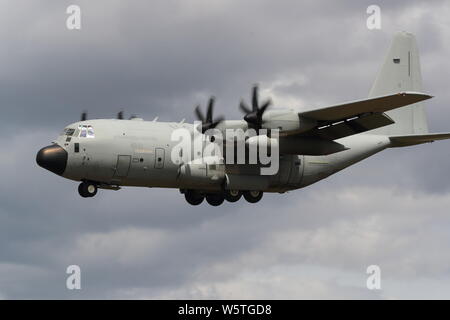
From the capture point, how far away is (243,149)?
41656mm

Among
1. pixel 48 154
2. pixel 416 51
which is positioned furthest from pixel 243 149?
pixel 416 51

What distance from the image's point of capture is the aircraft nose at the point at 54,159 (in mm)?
39719

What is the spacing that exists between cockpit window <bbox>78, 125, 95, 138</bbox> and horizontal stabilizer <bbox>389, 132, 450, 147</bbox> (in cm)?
1434

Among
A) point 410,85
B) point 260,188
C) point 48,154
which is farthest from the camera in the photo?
point 410,85

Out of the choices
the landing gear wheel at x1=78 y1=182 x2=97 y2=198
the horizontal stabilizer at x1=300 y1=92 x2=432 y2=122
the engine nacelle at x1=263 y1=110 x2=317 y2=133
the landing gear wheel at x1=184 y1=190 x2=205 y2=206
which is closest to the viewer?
the horizontal stabilizer at x1=300 y1=92 x2=432 y2=122

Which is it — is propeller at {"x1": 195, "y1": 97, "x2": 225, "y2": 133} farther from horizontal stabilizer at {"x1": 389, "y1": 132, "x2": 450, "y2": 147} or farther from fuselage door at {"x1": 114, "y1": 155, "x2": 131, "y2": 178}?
horizontal stabilizer at {"x1": 389, "y1": 132, "x2": 450, "y2": 147}

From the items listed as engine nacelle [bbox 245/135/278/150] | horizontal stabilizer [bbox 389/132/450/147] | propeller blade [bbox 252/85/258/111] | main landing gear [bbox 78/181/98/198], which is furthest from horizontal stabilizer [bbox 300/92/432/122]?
main landing gear [bbox 78/181/98/198]

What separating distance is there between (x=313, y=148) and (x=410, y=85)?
306 inches

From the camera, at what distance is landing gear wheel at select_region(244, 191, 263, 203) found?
144 ft

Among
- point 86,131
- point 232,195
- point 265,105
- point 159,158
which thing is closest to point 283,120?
point 265,105

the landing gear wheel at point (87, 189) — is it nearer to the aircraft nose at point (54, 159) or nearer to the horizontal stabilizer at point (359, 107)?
the aircraft nose at point (54, 159)

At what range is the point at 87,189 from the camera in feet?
134

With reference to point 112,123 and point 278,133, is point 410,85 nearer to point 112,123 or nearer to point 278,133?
point 278,133

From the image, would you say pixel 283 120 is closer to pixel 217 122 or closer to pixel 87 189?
pixel 217 122
